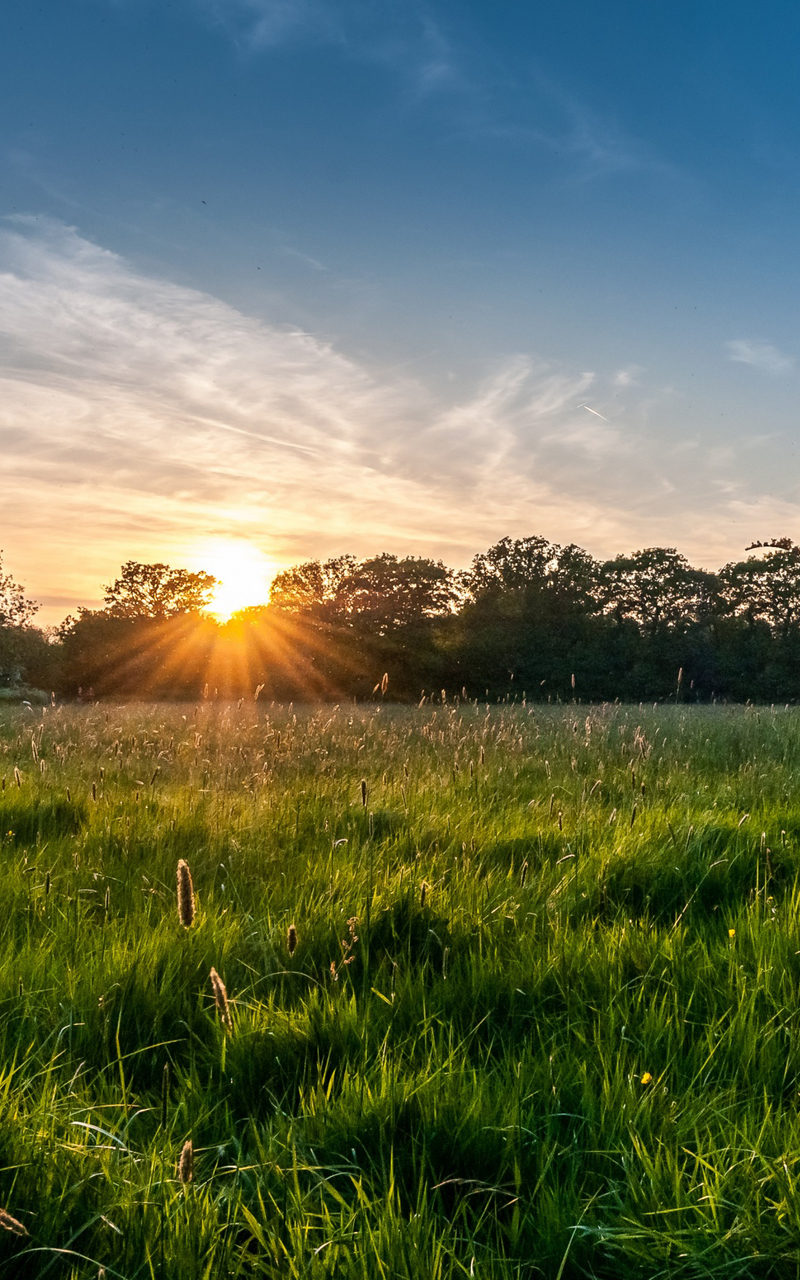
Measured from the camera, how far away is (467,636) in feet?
102

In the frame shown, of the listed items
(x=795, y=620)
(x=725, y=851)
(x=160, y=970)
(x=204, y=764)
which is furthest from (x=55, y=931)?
(x=795, y=620)

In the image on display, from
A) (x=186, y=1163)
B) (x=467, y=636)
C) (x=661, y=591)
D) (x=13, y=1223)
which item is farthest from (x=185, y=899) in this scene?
(x=661, y=591)

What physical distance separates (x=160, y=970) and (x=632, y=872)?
2.08 m

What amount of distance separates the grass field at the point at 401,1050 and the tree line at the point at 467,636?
23.6 m

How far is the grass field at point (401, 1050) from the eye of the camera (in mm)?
1448

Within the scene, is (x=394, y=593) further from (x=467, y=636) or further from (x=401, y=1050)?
(x=401, y=1050)

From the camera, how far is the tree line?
3014cm

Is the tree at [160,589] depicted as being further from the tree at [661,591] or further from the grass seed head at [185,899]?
the grass seed head at [185,899]

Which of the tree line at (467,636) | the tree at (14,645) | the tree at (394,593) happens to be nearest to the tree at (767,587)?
the tree line at (467,636)

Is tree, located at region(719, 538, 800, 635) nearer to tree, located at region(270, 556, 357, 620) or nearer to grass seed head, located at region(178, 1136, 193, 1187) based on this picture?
tree, located at region(270, 556, 357, 620)

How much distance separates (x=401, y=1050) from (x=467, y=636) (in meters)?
29.2

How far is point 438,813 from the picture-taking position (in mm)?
4504

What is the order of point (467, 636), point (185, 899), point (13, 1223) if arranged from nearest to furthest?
point (13, 1223) < point (185, 899) < point (467, 636)

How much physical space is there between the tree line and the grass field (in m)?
23.6
